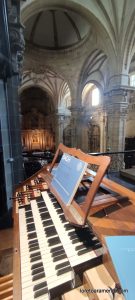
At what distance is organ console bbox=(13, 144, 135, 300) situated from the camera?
0.86 metres

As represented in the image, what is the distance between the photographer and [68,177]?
145cm

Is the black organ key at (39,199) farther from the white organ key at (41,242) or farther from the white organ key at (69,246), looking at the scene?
the white organ key at (69,246)

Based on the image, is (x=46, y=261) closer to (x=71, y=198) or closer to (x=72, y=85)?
(x=71, y=198)

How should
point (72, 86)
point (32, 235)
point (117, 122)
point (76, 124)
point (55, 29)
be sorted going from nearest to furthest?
point (32, 235)
point (117, 122)
point (55, 29)
point (72, 86)
point (76, 124)

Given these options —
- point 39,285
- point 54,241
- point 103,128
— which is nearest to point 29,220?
point 54,241

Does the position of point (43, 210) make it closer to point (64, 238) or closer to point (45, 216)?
point (45, 216)

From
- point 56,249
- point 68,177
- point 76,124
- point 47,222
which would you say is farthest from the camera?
point 76,124

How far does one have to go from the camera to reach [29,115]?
66.7 feet

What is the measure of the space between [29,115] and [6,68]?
60.3 feet

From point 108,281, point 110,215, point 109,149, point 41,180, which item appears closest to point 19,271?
point 108,281

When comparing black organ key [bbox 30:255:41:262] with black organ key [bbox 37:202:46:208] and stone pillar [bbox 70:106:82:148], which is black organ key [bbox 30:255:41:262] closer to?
black organ key [bbox 37:202:46:208]

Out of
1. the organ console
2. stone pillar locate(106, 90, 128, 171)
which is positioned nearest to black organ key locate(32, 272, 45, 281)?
the organ console

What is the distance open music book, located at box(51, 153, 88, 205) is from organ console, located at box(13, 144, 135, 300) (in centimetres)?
5

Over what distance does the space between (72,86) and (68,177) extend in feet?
31.4
